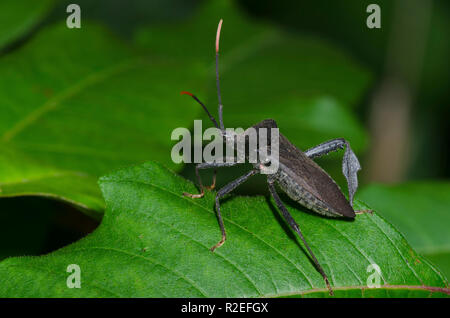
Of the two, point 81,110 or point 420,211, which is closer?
point 81,110

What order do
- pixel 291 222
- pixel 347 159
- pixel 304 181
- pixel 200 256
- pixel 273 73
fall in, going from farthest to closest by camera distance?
1. pixel 273 73
2. pixel 347 159
3. pixel 304 181
4. pixel 291 222
5. pixel 200 256

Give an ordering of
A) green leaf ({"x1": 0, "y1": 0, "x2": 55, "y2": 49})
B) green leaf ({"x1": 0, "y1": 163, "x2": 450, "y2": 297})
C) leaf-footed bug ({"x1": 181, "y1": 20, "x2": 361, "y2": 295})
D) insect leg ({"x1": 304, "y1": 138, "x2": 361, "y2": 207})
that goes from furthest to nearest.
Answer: green leaf ({"x1": 0, "y1": 0, "x2": 55, "y2": 49})
insect leg ({"x1": 304, "y1": 138, "x2": 361, "y2": 207})
leaf-footed bug ({"x1": 181, "y1": 20, "x2": 361, "y2": 295})
green leaf ({"x1": 0, "y1": 163, "x2": 450, "y2": 297})

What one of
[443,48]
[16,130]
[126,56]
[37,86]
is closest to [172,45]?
[126,56]

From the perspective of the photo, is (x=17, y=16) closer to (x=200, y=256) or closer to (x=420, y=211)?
(x=200, y=256)

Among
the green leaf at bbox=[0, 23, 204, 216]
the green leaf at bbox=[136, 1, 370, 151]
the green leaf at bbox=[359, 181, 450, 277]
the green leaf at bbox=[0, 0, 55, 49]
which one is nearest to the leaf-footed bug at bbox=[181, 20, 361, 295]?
the green leaf at bbox=[0, 23, 204, 216]

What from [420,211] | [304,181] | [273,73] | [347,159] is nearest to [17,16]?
[273,73]

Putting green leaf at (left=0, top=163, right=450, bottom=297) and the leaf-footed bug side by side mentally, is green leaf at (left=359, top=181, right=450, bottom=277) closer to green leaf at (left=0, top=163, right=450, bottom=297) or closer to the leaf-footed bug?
the leaf-footed bug
